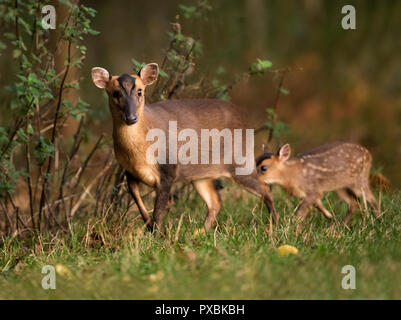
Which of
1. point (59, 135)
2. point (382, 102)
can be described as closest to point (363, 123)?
point (382, 102)

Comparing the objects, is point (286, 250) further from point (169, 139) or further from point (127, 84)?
point (127, 84)

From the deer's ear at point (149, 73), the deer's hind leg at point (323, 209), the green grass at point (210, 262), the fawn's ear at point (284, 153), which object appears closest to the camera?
the green grass at point (210, 262)

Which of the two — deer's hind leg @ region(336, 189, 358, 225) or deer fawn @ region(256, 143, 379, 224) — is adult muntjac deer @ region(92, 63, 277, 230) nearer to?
deer fawn @ region(256, 143, 379, 224)

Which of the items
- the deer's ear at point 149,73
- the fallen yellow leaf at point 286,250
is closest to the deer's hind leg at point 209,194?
the deer's ear at point 149,73

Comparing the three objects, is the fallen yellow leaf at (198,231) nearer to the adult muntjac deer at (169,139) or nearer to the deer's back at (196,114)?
the adult muntjac deer at (169,139)

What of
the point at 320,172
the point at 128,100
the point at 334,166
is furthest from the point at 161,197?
the point at 334,166

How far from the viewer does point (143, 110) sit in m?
5.86

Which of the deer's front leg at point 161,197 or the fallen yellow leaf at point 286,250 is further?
the deer's front leg at point 161,197

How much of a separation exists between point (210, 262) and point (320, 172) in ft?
8.74

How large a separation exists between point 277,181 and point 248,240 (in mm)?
1969

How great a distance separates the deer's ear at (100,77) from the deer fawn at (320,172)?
78.5 inches

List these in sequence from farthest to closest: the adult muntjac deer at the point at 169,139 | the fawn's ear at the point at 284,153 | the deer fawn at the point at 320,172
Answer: the fawn's ear at the point at 284,153, the deer fawn at the point at 320,172, the adult muntjac deer at the point at 169,139

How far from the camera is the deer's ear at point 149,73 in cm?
585

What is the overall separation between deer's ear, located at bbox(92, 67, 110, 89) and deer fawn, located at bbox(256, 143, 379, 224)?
199 centimetres
